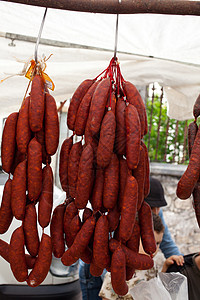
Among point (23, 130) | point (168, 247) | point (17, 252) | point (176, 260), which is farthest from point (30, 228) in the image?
point (168, 247)

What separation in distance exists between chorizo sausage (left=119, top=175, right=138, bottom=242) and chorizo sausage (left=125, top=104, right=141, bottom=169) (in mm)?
47

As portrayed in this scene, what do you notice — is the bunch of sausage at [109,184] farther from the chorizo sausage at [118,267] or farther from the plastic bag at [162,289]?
the plastic bag at [162,289]

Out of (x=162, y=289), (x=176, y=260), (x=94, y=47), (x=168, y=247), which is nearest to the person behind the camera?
(x=162, y=289)

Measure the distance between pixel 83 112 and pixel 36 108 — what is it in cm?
13

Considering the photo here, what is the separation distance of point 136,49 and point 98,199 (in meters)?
1.30

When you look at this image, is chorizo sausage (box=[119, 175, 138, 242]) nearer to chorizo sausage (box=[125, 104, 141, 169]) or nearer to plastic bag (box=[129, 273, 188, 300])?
chorizo sausage (box=[125, 104, 141, 169])

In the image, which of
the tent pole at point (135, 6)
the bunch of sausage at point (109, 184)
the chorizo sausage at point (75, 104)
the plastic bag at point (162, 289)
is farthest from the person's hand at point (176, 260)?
the tent pole at point (135, 6)

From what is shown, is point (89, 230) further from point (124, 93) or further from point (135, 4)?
point (135, 4)

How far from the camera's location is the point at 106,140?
3.16 ft

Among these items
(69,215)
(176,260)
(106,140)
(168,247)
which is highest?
(106,140)

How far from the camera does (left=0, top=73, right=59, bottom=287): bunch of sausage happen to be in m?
1.02

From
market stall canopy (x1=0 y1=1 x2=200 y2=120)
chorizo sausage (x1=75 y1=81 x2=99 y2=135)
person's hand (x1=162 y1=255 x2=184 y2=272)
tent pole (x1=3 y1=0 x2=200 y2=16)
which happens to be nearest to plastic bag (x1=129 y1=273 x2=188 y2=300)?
person's hand (x1=162 y1=255 x2=184 y2=272)

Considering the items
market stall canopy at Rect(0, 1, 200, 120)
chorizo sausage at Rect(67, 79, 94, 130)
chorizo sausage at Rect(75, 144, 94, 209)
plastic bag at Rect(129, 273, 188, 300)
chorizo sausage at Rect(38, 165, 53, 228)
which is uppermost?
market stall canopy at Rect(0, 1, 200, 120)

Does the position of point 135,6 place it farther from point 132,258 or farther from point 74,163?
point 132,258
